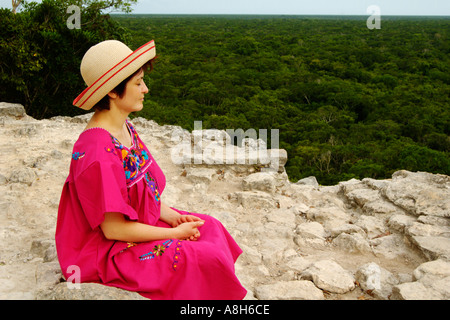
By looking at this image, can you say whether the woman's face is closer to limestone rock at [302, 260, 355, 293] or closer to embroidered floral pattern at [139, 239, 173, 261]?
embroidered floral pattern at [139, 239, 173, 261]

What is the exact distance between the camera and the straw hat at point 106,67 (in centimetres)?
165

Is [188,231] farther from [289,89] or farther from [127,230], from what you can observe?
[289,89]

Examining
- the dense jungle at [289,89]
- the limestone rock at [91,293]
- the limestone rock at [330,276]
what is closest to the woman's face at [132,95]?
the dense jungle at [289,89]

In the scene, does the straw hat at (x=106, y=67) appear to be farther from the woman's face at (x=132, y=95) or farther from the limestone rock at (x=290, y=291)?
the limestone rock at (x=290, y=291)

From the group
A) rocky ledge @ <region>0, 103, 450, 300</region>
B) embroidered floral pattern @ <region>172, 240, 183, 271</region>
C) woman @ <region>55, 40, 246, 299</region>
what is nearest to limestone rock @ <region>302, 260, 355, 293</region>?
rocky ledge @ <region>0, 103, 450, 300</region>

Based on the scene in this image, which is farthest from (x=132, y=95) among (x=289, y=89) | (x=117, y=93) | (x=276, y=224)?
(x=289, y=89)

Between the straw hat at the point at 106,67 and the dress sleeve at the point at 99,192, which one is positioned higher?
the straw hat at the point at 106,67

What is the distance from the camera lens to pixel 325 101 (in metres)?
25.6

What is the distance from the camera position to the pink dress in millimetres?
1624

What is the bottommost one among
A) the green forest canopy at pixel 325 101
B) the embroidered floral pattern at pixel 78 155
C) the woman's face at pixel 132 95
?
the green forest canopy at pixel 325 101

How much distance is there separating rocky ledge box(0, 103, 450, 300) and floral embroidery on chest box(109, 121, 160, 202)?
1.67 feet

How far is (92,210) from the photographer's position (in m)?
1.62

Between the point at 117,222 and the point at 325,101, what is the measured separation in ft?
82.8
